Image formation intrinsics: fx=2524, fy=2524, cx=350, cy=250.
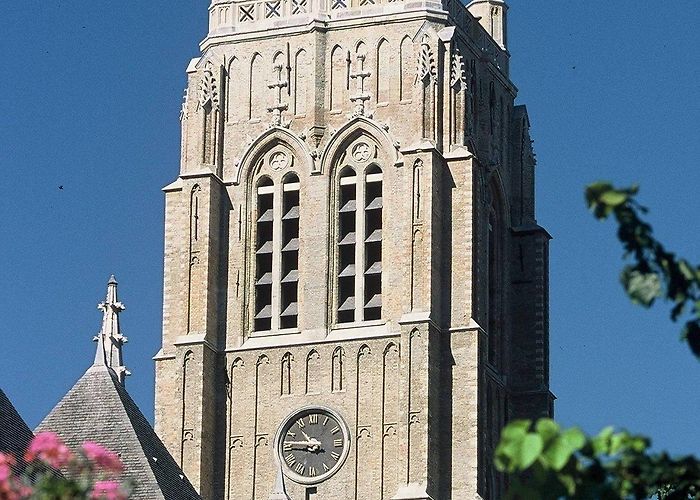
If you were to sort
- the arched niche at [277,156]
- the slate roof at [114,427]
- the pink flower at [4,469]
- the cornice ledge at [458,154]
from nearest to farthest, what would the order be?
the pink flower at [4,469] < the slate roof at [114,427] < the cornice ledge at [458,154] < the arched niche at [277,156]

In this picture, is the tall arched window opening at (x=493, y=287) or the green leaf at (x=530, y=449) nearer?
the green leaf at (x=530, y=449)

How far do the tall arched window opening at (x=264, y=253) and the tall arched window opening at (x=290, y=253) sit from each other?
272 mm

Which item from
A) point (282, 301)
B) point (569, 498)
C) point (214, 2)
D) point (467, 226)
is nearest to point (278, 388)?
point (282, 301)

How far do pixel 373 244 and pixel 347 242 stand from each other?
1.80ft

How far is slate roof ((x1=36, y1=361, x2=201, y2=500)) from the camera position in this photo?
36.1 m

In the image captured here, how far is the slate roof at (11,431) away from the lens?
3089 centimetres

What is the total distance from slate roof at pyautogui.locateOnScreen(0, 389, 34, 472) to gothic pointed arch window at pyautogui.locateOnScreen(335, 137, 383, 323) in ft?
66.6

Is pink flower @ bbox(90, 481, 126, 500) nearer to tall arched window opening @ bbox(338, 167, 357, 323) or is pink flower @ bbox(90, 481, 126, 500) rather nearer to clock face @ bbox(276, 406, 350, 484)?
clock face @ bbox(276, 406, 350, 484)

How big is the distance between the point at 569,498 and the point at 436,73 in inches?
1574

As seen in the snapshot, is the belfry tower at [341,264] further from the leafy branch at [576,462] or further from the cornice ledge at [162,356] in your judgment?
the leafy branch at [576,462]

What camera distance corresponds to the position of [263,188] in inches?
2126

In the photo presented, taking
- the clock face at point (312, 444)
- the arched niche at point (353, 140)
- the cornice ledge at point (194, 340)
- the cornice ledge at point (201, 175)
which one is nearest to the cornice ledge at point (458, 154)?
the arched niche at point (353, 140)

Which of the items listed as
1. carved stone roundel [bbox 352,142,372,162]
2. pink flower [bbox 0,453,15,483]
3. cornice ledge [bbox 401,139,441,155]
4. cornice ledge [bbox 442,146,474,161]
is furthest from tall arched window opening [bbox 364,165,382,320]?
pink flower [bbox 0,453,15,483]

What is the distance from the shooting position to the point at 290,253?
53469mm
